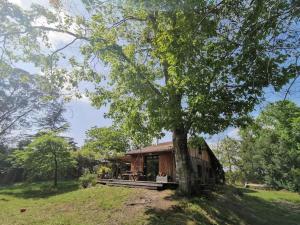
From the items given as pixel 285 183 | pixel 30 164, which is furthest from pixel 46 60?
pixel 285 183

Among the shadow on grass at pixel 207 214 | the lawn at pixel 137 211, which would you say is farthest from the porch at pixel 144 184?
the shadow on grass at pixel 207 214

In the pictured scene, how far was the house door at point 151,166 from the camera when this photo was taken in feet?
81.6

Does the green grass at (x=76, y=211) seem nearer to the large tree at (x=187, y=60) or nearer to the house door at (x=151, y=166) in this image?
the large tree at (x=187, y=60)

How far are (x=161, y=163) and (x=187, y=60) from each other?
15.8 m

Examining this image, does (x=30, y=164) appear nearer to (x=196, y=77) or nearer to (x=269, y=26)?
(x=196, y=77)

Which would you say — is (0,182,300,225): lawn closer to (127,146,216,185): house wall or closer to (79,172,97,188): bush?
(127,146,216,185): house wall

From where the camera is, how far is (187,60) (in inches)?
360

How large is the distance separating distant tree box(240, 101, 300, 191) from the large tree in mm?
17698

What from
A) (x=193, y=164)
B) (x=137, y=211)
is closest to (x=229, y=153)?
(x=193, y=164)

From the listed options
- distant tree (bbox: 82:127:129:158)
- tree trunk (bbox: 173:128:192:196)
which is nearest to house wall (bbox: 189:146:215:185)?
distant tree (bbox: 82:127:129:158)

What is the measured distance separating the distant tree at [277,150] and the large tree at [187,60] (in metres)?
17.7

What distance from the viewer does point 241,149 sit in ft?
167

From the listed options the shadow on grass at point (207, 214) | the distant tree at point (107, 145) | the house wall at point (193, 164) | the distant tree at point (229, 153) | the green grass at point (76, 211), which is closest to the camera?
the green grass at point (76, 211)

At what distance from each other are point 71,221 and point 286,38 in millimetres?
10950
